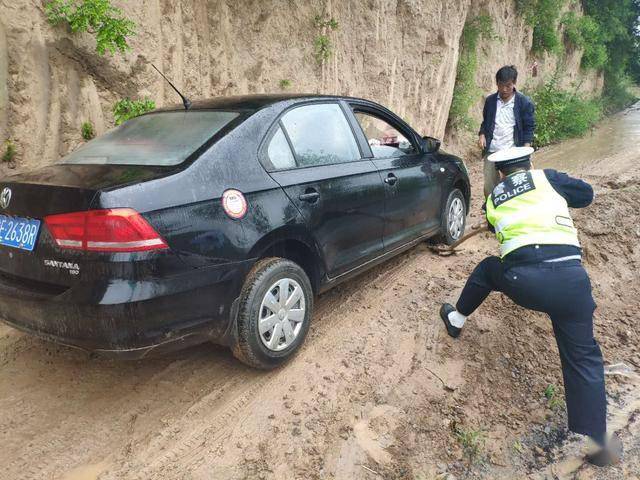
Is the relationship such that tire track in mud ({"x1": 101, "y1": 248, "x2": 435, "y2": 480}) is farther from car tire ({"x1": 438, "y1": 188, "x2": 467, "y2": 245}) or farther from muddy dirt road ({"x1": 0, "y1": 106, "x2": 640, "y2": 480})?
car tire ({"x1": 438, "y1": 188, "x2": 467, "y2": 245})

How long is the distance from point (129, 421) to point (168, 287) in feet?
2.87

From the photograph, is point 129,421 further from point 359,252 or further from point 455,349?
point 455,349

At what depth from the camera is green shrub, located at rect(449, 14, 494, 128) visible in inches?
456

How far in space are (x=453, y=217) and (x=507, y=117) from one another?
130 cm

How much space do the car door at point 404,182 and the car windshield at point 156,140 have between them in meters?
1.36

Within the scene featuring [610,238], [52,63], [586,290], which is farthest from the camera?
[610,238]

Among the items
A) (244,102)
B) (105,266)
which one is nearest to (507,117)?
(244,102)

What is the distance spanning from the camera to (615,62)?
22828 millimetres

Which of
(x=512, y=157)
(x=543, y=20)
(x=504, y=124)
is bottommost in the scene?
(x=512, y=157)

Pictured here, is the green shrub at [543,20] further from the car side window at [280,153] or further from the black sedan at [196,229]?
the car side window at [280,153]

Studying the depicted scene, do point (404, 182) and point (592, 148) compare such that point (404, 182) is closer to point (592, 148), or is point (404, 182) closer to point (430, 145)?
point (430, 145)

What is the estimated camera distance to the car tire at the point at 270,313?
Answer: 9.11 ft

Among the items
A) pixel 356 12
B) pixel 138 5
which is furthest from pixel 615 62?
pixel 138 5

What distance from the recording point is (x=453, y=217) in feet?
17.1
